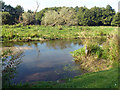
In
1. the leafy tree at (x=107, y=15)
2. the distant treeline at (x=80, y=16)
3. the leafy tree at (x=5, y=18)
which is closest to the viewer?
the leafy tree at (x=5, y=18)

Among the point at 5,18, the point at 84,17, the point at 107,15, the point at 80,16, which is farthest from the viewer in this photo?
the point at 107,15

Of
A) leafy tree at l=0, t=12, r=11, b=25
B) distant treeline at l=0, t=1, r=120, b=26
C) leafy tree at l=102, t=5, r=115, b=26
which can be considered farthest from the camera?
leafy tree at l=102, t=5, r=115, b=26

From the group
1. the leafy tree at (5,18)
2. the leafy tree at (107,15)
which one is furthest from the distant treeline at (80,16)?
the leafy tree at (5,18)

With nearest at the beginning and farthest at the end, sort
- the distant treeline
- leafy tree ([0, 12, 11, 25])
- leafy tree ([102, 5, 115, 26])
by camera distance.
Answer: leafy tree ([0, 12, 11, 25]) < the distant treeline < leafy tree ([102, 5, 115, 26])

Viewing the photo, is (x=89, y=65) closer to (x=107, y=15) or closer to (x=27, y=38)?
(x=27, y=38)

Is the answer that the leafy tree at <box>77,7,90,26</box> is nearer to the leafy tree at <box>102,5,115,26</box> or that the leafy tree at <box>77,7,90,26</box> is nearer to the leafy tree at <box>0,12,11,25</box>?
the leafy tree at <box>102,5,115,26</box>

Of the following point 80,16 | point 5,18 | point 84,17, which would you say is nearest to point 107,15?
point 84,17

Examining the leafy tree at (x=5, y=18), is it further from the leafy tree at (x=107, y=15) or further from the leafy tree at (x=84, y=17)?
the leafy tree at (x=107, y=15)

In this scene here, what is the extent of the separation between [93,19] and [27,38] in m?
30.7

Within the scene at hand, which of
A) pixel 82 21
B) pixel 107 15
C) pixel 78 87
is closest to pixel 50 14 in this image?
pixel 82 21

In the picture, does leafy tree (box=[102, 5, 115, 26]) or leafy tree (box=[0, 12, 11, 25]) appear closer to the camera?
leafy tree (box=[0, 12, 11, 25])

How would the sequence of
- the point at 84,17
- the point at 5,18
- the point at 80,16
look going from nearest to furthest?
the point at 5,18 < the point at 84,17 < the point at 80,16

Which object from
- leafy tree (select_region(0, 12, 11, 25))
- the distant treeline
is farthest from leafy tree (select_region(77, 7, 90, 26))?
leafy tree (select_region(0, 12, 11, 25))

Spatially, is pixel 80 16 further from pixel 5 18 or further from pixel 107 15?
pixel 5 18
